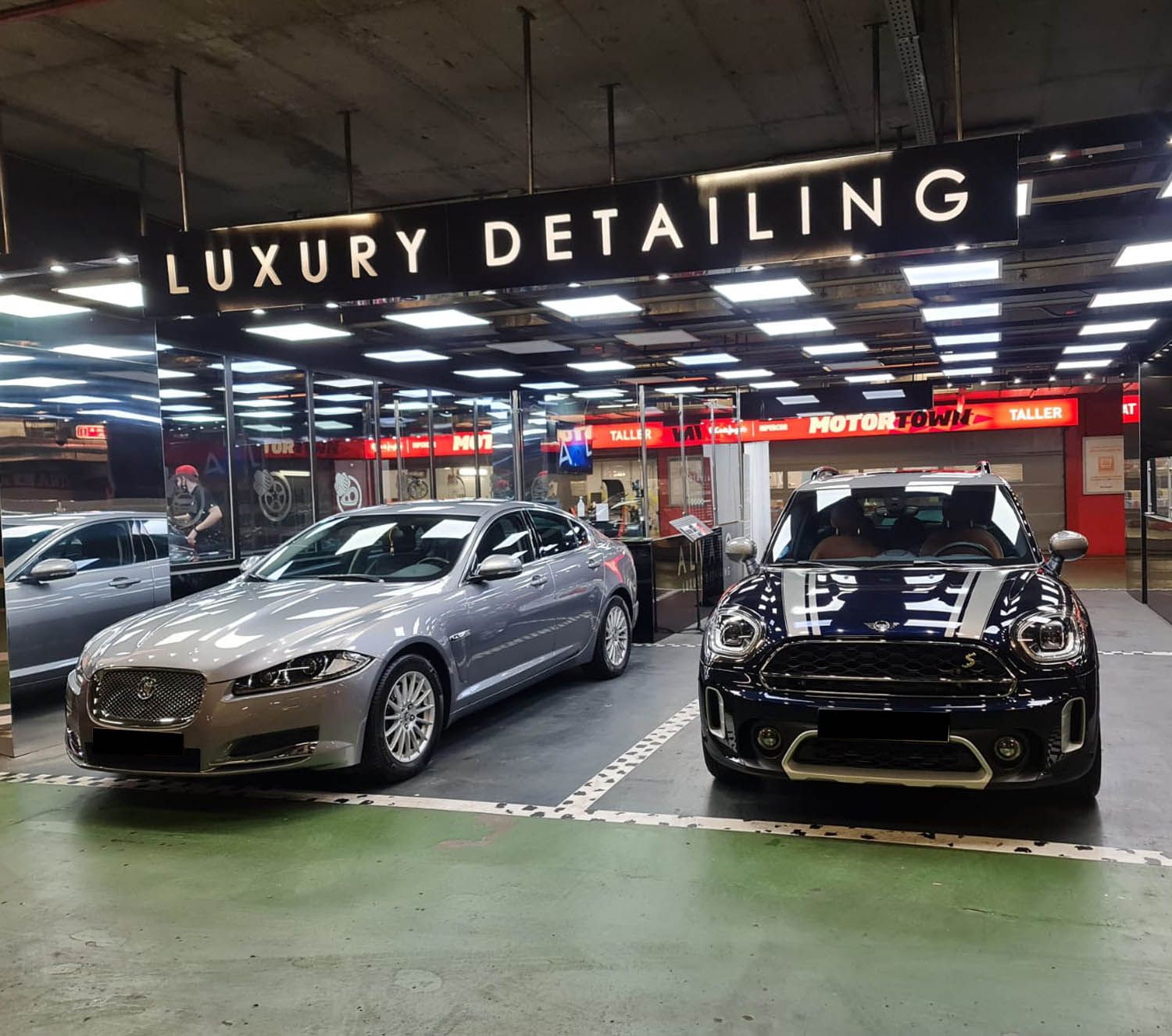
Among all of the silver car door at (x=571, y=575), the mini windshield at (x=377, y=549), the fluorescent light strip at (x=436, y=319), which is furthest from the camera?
the fluorescent light strip at (x=436, y=319)

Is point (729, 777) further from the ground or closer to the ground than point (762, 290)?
closer to the ground

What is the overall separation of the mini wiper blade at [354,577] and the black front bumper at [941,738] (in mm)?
2425

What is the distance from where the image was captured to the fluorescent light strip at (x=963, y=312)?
9.17m

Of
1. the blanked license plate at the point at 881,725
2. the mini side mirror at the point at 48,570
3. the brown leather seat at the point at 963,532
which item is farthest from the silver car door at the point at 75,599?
the brown leather seat at the point at 963,532

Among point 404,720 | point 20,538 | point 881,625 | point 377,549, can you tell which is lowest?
point 404,720

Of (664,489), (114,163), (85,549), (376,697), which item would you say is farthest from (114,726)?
(664,489)

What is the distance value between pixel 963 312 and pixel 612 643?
512 centimetres

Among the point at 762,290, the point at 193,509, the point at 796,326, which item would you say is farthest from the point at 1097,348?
the point at 193,509

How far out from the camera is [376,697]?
4582mm

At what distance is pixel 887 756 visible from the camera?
3.76m

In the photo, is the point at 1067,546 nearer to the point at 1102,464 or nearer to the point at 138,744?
the point at 138,744

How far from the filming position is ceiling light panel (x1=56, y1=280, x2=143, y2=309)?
5.87m

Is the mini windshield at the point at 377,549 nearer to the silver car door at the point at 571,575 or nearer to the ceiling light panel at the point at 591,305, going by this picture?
the silver car door at the point at 571,575

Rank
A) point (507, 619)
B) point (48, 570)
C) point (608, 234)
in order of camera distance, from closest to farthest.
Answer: point (608, 234)
point (507, 619)
point (48, 570)
